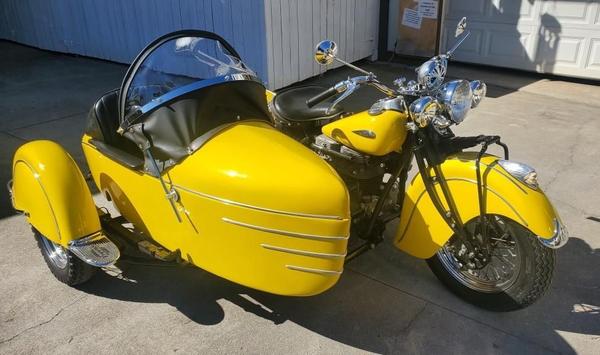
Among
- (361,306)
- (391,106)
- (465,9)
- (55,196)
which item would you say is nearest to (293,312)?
(361,306)

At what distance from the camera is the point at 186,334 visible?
9.03 ft

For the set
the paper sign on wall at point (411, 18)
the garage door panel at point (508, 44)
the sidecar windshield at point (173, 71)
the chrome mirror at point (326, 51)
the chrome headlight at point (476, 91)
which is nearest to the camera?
the chrome headlight at point (476, 91)

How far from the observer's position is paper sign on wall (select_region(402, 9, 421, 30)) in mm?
8173

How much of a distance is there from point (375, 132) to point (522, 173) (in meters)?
0.76

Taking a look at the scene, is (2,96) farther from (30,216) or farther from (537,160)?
(537,160)

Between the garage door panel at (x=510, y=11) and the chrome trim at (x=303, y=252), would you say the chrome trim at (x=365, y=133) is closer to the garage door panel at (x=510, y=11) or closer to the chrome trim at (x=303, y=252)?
the chrome trim at (x=303, y=252)

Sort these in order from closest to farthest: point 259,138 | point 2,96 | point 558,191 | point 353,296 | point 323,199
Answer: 1. point 323,199
2. point 259,138
3. point 353,296
4. point 558,191
5. point 2,96

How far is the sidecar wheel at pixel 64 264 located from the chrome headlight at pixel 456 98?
2.27 meters

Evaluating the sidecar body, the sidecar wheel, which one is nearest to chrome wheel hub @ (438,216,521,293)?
the sidecar body

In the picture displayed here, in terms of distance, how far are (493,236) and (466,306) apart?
0.46 m

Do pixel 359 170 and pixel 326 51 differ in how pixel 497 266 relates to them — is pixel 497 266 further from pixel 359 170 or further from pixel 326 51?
pixel 326 51

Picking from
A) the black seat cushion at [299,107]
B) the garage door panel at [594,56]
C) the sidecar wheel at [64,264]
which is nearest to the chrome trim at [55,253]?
the sidecar wheel at [64,264]

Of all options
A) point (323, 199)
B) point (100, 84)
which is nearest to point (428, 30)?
point (100, 84)

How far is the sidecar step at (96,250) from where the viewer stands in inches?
107
